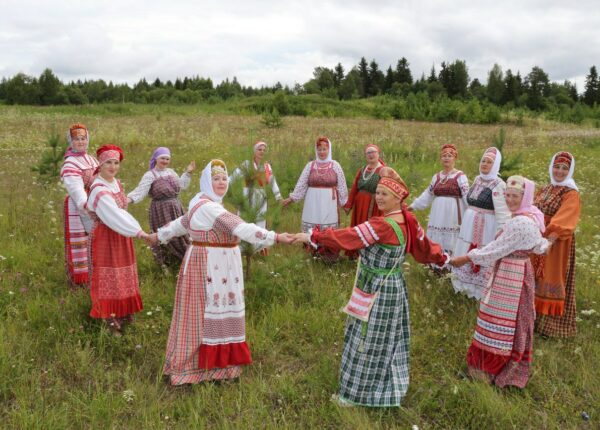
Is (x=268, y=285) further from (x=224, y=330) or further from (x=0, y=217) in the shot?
(x=0, y=217)

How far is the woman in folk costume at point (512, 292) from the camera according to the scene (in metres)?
4.12

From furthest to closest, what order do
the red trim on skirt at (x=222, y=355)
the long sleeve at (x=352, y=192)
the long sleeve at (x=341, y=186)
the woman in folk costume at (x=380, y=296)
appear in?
the long sleeve at (x=341, y=186), the long sleeve at (x=352, y=192), the red trim on skirt at (x=222, y=355), the woman in folk costume at (x=380, y=296)

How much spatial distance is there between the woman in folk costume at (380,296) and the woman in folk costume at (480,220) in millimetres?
2302

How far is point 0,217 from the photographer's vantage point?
8523 millimetres

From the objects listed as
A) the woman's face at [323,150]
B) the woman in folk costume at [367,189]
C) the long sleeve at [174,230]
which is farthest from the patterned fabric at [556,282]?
the long sleeve at [174,230]

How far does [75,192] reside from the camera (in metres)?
5.34

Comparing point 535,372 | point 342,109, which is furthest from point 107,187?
point 342,109

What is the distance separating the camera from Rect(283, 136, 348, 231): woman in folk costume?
7473 millimetres

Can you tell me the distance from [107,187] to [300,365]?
2.60 metres

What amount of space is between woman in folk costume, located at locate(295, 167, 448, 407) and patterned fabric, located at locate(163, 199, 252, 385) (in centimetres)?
75

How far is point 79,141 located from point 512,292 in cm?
500

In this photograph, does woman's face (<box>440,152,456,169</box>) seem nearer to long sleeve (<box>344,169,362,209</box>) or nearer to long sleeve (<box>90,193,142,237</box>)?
long sleeve (<box>344,169,362,209</box>)

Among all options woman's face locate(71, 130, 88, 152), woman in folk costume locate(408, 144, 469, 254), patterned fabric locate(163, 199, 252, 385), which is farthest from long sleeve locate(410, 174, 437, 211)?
woman's face locate(71, 130, 88, 152)

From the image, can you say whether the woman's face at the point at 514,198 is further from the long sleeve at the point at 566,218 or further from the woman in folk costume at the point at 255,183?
the woman in folk costume at the point at 255,183
